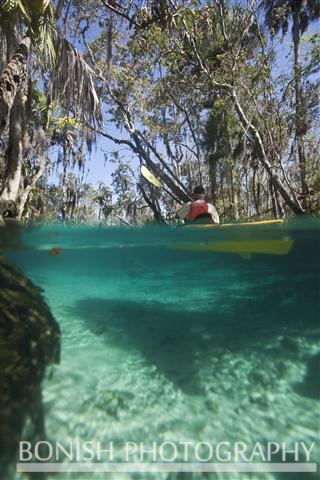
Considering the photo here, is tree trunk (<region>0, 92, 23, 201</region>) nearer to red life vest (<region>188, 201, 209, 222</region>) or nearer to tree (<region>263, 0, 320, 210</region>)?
red life vest (<region>188, 201, 209, 222</region>)

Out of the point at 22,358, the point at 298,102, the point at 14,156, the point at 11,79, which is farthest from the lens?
the point at 298,102

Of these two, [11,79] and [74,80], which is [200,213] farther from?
[11,79]

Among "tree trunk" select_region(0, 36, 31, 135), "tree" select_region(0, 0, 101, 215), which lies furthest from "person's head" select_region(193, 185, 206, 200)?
"tree trunk" select_region(0, 36, 31, 135)

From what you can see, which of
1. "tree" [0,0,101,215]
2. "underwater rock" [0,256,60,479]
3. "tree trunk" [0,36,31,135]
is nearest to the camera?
"underwater rock" [0,256,60,479]

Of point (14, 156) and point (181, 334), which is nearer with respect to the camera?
point (181, 334)

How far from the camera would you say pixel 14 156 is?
335 inches

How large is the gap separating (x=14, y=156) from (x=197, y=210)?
19.5 feet

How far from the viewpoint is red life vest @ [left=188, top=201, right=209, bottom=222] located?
6238 millimetres

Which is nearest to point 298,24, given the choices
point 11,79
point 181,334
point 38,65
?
point 38,65

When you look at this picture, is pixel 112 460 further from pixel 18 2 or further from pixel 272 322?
pixel 18 2

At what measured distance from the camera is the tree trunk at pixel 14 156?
8078 mm

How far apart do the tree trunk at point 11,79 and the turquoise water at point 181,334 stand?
2.80m

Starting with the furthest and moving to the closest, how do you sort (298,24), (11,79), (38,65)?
(298,24) → (38,65) → (11,79)

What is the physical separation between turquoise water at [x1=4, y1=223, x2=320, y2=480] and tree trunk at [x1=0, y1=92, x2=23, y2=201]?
2.45 meters
